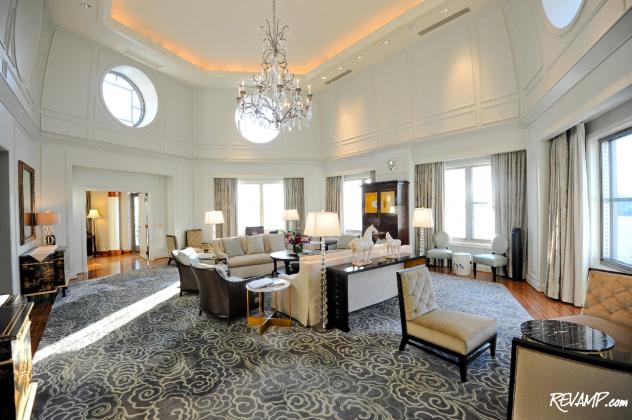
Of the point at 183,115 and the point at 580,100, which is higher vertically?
the point at 183,115

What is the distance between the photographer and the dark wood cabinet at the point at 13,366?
1.91 meters

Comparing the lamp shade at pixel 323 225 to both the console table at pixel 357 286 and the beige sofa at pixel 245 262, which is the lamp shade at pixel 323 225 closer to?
the console table at pixel 357 286

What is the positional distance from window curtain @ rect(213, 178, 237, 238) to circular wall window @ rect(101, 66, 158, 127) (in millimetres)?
2768

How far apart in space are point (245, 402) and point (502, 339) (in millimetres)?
3046

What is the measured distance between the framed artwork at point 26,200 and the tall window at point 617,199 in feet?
29.4

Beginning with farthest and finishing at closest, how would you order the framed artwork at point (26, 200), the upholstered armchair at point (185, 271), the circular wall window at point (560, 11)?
1. the upholstered armchair at point (185, 271)
2. the framed artwork at point (26, 200)
3. the circular wall window at point (560, 11)

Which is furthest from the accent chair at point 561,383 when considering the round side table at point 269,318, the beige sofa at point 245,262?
the beige sofa at point 245,262

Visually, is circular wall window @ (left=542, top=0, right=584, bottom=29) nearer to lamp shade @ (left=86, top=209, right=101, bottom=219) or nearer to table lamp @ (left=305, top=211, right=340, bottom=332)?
table lamp @ (left=305, top=211, right=340, bottom=332)

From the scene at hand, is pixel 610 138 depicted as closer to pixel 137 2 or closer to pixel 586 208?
pixel 586 208

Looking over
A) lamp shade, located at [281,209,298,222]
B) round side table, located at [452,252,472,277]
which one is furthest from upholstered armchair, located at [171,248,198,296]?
round side table, located at [452,252,472,277]

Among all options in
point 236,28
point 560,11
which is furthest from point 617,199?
point 236,28

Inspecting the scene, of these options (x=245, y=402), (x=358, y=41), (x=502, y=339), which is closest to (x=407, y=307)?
(x=502, y=339)

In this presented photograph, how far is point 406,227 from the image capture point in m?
7.95

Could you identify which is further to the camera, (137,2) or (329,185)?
(329,185)
